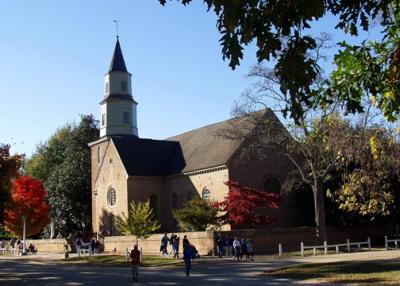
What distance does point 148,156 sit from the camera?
59.0m

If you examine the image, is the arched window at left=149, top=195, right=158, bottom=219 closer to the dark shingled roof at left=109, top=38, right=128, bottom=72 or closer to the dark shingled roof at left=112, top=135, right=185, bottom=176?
the dark shingled roof at left=112, top=135, right=185, bottom=176

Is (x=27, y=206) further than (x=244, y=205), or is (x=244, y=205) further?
(x=27, y=206)

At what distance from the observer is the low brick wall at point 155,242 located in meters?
39.3

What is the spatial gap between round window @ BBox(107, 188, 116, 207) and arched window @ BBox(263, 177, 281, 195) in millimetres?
17028

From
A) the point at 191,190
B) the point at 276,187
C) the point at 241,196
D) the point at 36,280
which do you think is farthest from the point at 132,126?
the point at 36,280

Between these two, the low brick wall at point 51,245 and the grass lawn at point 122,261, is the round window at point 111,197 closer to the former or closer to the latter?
the low brick wall at point 51,245

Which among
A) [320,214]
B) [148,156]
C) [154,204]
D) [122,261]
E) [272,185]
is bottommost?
[122,261]

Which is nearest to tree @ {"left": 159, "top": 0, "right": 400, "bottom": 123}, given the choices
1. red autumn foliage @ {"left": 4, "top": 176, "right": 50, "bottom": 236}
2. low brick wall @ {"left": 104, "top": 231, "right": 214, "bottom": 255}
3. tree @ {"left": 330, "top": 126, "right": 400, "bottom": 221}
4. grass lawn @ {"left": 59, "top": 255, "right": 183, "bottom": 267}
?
tree @ {"left": 330, "top": 126, "right": 400, "bottom": 221}

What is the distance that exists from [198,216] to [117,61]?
2875 cm

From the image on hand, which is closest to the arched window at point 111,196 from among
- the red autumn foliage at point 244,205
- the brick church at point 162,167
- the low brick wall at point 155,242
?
the brick church at point 162,167

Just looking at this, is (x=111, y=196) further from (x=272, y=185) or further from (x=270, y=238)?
(x=270, y=238)

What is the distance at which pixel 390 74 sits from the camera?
7715 mm

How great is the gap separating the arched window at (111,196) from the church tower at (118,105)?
6900 millimetres

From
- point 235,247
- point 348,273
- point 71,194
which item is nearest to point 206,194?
point 235,247
